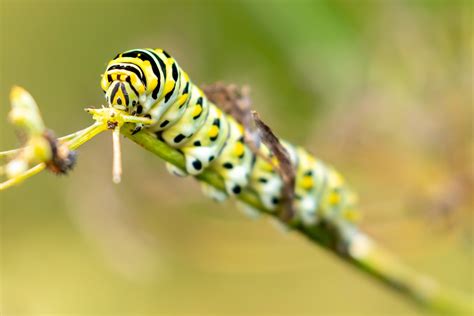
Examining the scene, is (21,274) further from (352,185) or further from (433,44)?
(433,44)

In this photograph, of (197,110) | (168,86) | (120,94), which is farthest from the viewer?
(197,110)

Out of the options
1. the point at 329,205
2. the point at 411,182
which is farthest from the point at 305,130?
the point at 329,205

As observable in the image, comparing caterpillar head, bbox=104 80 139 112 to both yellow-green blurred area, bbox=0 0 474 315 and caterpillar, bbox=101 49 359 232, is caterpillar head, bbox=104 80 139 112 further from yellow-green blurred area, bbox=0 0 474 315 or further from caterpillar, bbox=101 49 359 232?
yellow-green blurred area, bbox=0 0 474 315

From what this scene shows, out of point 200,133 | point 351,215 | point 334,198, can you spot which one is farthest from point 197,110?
point 351,215

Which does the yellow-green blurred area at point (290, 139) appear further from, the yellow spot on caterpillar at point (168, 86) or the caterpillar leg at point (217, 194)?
the yellow spot on caterpillar at point (168, 86)

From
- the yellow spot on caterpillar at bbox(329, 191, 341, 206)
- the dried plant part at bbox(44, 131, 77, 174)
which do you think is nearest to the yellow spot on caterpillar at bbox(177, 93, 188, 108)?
the dried plant part at bbox(44, 131, 77, 174)

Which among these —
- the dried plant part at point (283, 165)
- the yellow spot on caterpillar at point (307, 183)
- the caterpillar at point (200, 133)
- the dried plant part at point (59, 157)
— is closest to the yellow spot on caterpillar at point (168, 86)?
the caterpillar at point (200, 133)

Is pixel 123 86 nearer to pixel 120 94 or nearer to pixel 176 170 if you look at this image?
pixel 120 94

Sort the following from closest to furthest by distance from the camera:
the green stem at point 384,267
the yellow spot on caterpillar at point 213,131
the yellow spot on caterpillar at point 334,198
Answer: the yellow spot on caterpillar at point 213,131, the green stem at point 384,267, the yellow spot on caterpillar at point 334,198
